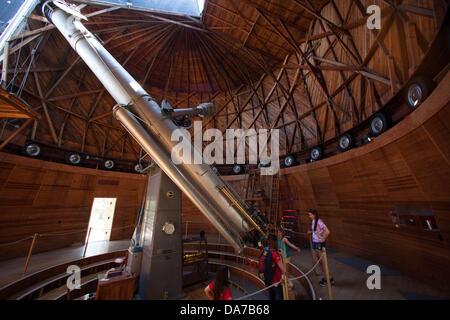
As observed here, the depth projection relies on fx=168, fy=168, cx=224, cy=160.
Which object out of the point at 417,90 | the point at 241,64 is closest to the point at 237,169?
the point at 241,64

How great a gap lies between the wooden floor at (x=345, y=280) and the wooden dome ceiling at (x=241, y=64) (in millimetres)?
4846

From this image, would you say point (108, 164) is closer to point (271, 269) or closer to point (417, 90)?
point (271, 269)

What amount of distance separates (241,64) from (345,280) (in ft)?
38.2

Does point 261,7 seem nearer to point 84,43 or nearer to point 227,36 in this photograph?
point 227,36

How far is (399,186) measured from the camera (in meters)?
4.72

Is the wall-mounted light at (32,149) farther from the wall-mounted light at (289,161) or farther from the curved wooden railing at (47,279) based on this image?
the wall-mounted light at (289,161)

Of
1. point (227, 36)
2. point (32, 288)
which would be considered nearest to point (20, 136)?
point (32, 288)

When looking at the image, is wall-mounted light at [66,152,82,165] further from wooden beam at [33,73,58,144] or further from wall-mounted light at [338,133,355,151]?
wall-mounted light at [338,133,355,151]

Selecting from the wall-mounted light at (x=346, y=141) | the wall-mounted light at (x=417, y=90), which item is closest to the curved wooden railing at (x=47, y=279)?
the wall-mounted light at (x=346, y=141)

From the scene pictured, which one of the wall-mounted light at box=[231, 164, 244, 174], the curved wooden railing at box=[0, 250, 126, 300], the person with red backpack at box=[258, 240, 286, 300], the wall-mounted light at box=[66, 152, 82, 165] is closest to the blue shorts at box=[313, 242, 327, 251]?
the person with red backpack at box=[258, 240, 286, 300]

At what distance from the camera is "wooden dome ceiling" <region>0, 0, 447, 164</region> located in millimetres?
5285

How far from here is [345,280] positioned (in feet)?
14.3

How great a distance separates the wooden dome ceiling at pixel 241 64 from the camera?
17.3 ft

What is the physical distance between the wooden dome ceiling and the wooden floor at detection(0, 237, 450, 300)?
485cm
